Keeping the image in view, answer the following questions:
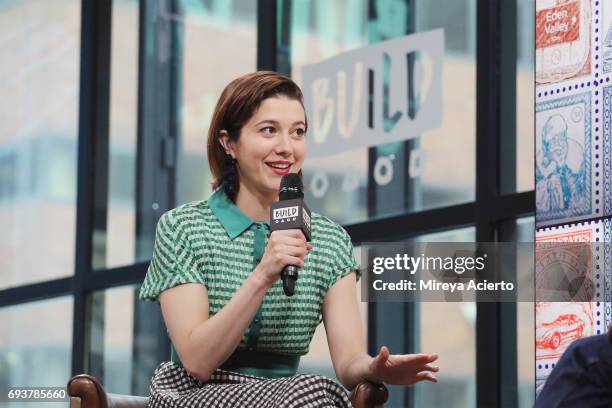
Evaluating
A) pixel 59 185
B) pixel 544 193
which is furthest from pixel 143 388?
pixel 544 193

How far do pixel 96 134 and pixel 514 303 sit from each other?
280cm

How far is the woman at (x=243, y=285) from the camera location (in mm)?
2592

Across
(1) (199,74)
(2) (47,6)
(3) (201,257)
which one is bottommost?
(3) (201,257)

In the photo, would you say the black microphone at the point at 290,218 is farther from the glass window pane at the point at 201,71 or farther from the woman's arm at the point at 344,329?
the glass window pane at the point at 201,71

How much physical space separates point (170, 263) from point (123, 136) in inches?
146

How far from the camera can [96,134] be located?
6.46m

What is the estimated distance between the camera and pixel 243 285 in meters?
2.54

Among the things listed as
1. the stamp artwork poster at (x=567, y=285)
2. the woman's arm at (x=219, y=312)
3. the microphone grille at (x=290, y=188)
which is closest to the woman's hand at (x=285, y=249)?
the woman's arm at (x=219, y=312)

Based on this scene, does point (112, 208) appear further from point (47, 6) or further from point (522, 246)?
point (522, 246)

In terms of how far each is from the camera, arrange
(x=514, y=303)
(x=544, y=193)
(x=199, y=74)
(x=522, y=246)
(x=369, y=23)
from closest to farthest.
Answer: (x=544, y=193) → (x=522, y=246) → (x=514, y=303) → (x=369, y=23) → (x=199, y=74)

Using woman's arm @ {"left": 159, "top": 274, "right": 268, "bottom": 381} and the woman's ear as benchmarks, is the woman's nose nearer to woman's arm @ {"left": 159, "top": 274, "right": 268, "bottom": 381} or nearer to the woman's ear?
the woman's ear

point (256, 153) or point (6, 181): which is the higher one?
point (6, 181)

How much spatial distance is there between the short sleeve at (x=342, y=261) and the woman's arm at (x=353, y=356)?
1 cm

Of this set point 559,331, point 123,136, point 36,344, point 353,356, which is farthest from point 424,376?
point 36,344
